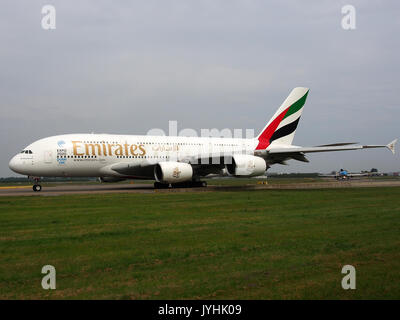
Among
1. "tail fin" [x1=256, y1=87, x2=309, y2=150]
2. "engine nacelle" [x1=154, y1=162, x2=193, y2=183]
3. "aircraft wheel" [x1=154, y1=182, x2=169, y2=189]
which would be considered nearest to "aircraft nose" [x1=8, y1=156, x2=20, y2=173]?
"engine nacelle" [x1=154, y1=162, x2=193, y2=183]

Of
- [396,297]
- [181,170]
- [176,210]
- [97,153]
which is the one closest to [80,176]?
[97,153]

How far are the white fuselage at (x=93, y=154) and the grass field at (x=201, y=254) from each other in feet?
45.1

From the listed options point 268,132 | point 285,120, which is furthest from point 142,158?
A: point 285,120

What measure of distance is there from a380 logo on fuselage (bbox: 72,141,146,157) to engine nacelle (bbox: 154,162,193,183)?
2213mm

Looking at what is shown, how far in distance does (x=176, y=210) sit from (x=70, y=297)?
9.04m

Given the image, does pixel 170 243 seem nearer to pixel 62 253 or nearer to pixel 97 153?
pixel 62 253

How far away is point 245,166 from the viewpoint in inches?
1099

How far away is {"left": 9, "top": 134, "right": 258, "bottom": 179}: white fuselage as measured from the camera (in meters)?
26.3

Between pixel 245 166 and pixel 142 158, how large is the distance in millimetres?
7311

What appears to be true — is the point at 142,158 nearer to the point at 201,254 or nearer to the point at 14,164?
the point at 14,164

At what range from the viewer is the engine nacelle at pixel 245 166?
91.3ft

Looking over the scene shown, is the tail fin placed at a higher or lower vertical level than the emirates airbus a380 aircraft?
higher

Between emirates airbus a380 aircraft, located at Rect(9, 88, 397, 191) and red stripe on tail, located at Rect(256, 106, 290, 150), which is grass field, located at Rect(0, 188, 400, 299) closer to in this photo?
emirates airbus a380 aircraft, located at Rect(9, 88, 397, 191)

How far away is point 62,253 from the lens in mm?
7480
